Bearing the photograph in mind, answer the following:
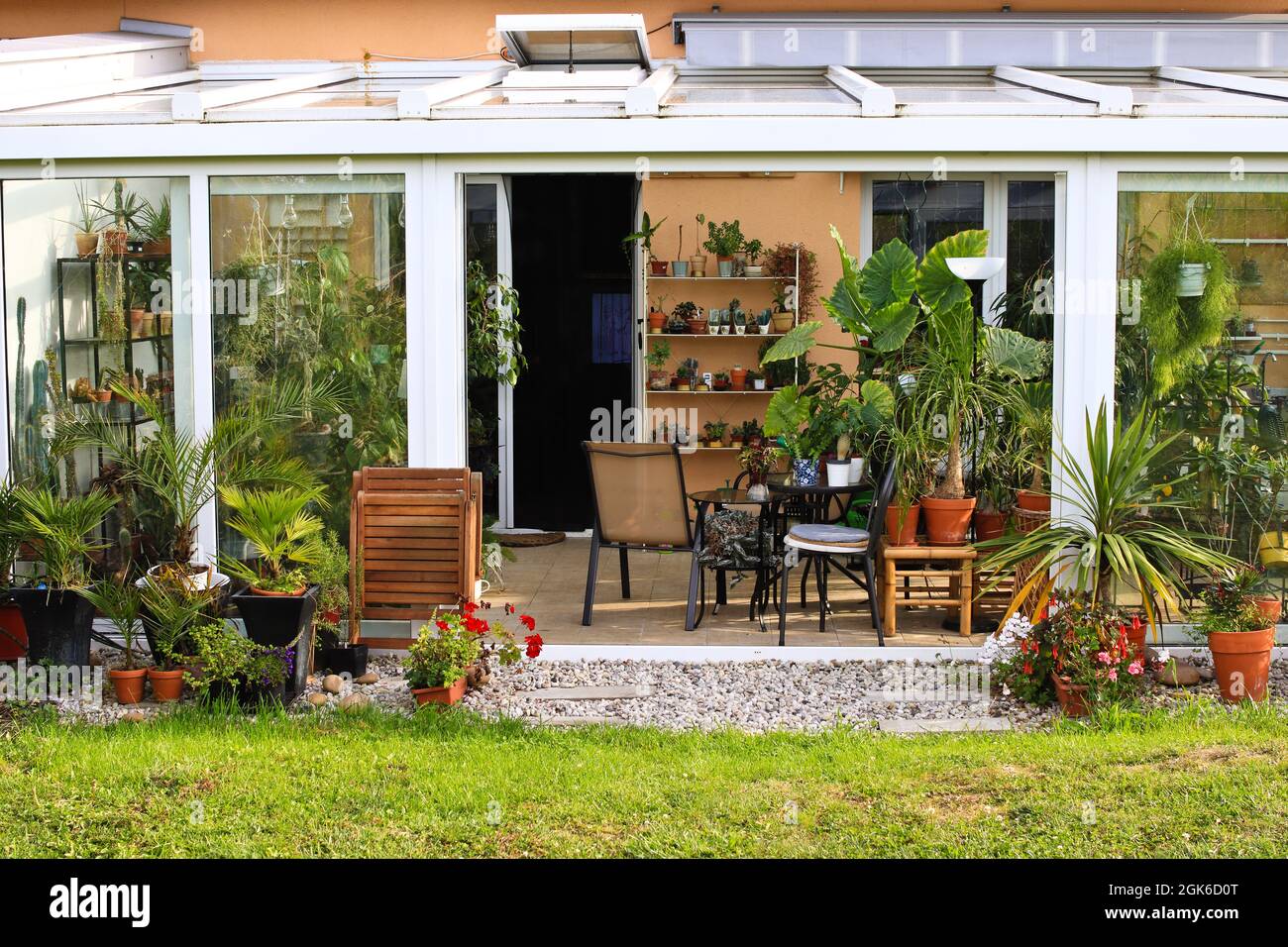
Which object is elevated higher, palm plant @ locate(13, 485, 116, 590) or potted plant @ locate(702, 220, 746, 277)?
potted plant @ locate(702, 220, 746, 277)

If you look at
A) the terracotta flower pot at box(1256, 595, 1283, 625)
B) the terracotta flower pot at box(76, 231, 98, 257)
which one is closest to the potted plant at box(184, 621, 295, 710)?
the terracotta flower pot at box(76, 231, 98, 257)

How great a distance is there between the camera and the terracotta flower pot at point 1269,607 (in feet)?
21.7

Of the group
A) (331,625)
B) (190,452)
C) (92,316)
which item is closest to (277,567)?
(331,625)

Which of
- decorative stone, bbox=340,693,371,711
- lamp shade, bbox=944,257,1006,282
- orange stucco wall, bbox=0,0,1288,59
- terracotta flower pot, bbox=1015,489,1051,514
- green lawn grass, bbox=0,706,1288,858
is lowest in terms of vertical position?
green lawn grass, bbox=0,706,1288,858

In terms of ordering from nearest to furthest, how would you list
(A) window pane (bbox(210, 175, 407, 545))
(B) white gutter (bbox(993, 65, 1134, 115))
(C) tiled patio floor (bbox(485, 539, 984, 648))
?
(B) white gutter (bbox(993, 65, 1134, 115)), (A) window pane (bbox(210, 175, 407, 545)), (C) tiled patio floor (bbox(485, 539, 984, 648))

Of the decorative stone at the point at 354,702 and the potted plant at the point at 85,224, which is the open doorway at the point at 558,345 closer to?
the potted plant at the point at 85,224

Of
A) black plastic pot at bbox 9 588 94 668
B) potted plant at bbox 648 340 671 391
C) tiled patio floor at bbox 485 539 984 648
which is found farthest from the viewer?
potted plant at bbox 648 340 671 391

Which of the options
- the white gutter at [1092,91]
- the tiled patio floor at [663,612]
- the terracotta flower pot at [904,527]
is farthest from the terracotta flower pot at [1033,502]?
the white gutter at [1092,91]

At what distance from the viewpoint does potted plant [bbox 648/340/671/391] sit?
10391 mm

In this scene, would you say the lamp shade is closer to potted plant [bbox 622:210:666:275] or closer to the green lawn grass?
the green lawn grass

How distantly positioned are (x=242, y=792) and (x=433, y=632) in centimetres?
204

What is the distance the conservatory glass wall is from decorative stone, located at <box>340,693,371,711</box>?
390 cm
